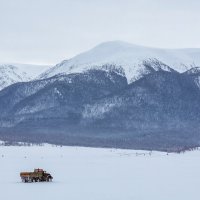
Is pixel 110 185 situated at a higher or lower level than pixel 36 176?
lower

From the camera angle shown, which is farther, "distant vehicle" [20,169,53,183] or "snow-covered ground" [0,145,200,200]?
"distant vehicle" [20,169,53,183]

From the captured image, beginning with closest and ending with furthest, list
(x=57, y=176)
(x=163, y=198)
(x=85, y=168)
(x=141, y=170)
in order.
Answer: (x=163, y=198)
(x=57, y=176)
(x=141, y=170)
(x=85, y=168)

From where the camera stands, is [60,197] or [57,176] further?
[57,176]

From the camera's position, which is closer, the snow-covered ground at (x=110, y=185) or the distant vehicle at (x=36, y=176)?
the snow-covered ground at (x=110, y=185)

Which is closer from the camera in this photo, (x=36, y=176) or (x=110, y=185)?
(x=110, y=185)

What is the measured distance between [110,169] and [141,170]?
643cm

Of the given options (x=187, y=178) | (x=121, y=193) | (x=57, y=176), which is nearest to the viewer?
(x=121, y=193)

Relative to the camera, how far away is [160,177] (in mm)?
86250

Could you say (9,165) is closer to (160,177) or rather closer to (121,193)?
(160,177)

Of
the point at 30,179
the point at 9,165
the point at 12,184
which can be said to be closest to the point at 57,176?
the point at 30,179

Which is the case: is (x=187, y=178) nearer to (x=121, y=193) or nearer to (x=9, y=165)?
(x=121, y=193)

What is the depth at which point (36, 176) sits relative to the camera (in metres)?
85.4

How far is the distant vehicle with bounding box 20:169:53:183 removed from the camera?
276 feet

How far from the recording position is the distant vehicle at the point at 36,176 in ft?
276
